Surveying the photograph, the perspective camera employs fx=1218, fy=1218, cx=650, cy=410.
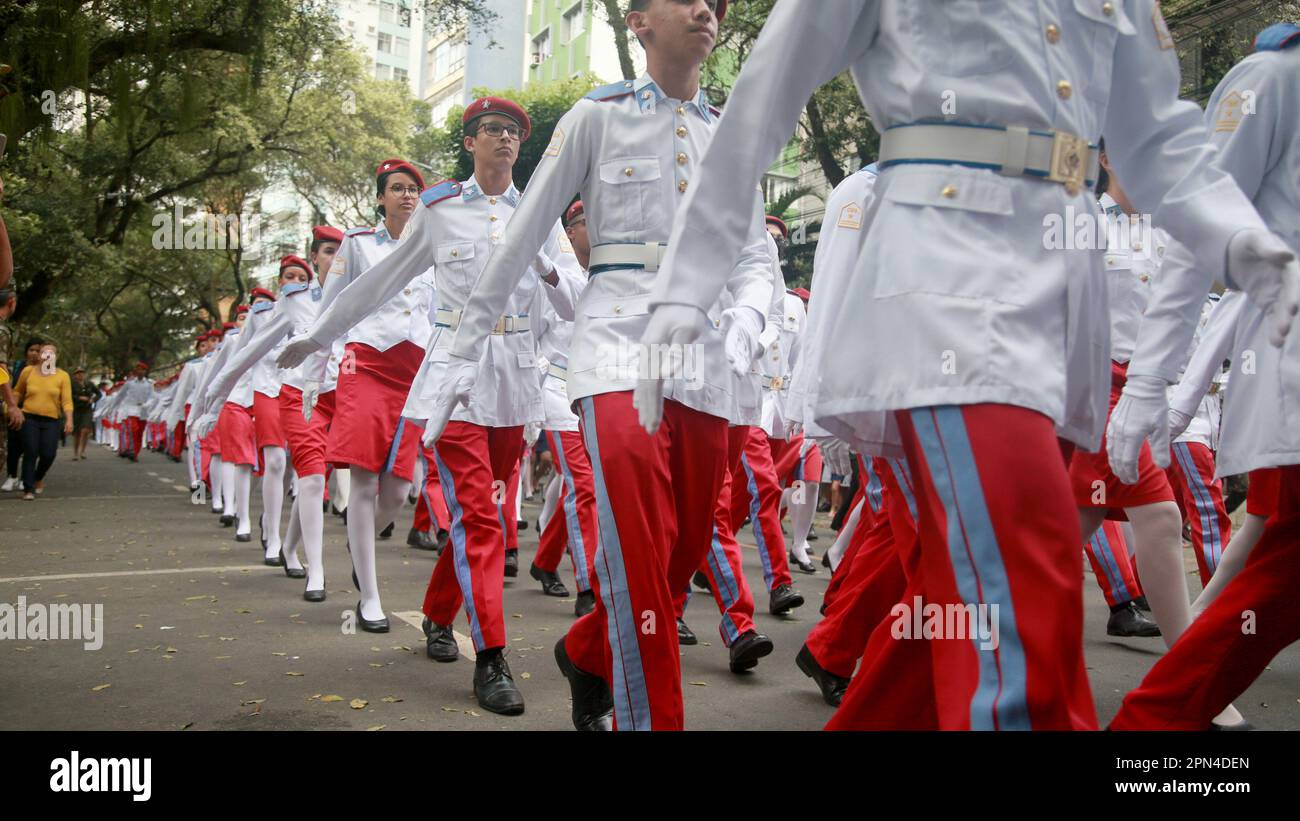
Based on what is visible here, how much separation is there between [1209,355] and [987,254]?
233cm

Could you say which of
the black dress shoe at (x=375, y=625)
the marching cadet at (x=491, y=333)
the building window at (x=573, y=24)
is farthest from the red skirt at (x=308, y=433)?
the building window at (x=573, y=24)

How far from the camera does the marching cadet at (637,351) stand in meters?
3.15

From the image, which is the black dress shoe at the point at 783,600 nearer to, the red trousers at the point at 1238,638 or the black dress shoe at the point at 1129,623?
the black dress shoe at the point at 1129,623

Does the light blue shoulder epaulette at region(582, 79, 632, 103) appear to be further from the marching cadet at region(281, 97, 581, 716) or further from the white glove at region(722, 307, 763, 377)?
the marching cadet at region(281, 97, 581, 716)

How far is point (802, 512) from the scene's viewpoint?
1002cm

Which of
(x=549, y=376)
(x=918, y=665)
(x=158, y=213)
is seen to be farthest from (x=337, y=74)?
(x=918, y=665)

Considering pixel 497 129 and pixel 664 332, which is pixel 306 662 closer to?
pixel 497 129

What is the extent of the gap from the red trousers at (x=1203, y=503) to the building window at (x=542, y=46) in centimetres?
4867

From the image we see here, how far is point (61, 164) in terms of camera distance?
22203mm

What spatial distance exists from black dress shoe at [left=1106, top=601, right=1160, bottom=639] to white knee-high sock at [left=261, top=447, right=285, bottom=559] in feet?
18.4

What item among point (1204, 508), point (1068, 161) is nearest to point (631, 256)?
point (1068, 161)

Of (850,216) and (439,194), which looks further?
(439,194)

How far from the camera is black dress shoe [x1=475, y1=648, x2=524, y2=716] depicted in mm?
4348

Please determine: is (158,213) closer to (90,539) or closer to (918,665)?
(90,539)
